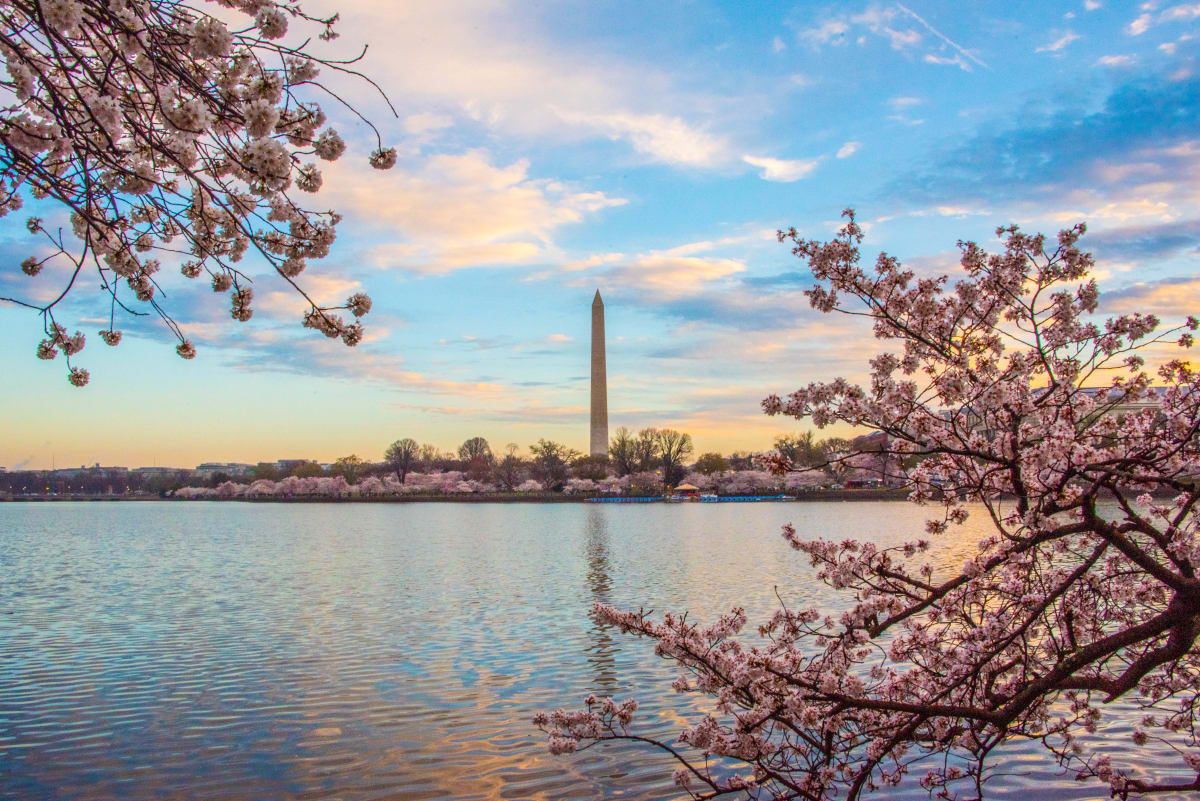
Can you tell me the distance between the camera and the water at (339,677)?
738 cm

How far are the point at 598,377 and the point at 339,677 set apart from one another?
7572cm

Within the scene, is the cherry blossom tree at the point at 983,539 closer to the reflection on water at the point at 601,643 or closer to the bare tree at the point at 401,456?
the reflection on water at the point at 601,643

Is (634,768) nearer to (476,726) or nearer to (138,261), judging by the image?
(476,726)

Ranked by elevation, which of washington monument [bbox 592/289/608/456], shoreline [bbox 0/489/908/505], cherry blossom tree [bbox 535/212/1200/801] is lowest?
shoreline [bbox 0/489/908/505]

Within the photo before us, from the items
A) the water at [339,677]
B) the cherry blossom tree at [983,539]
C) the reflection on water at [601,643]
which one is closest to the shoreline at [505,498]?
the reflection on water at [601,643]

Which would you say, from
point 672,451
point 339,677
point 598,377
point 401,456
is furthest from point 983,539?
point 401,456

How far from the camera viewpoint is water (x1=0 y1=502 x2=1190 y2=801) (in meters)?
7.38

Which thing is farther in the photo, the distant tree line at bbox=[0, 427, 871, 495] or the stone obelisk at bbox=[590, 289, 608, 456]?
the distant tree line at bbox=[0, 427, 871, 495]

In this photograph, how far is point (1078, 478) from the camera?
4.48 metres

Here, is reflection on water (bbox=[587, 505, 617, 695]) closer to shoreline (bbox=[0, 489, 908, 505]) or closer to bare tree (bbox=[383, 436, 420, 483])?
shoreline (bbox=[0, 489, 908, 505])

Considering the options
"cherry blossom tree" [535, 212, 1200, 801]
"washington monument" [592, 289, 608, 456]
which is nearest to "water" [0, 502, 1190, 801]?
"cherry blossom tree" [535, 212, 1200, 801]

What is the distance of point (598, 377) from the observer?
8644 centimetres

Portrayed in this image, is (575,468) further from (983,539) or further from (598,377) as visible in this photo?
(983,539)

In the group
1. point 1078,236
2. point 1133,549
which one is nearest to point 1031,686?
point 1133,549
